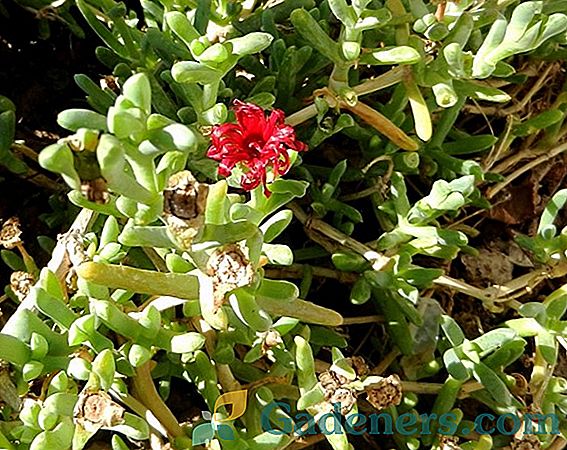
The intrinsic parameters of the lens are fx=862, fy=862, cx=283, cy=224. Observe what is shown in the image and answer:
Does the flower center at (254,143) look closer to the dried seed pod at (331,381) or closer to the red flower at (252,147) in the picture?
the red flower at (252,147)

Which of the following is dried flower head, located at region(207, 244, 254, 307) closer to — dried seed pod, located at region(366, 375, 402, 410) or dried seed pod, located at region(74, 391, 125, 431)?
dried seed pod, located at region(74, 391, 125, 431)

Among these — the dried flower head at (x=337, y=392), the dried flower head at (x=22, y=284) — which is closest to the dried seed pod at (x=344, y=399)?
the dried flower head at (x=337, y=392)

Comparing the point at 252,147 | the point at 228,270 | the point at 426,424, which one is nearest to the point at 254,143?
the point at 252,147

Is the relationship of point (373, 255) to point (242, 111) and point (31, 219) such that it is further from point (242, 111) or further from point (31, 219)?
point (31, 219)

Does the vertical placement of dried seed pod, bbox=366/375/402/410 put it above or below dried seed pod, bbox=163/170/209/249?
below

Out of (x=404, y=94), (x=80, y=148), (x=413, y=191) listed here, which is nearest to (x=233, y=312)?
(x=80, y=148)

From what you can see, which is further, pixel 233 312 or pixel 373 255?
pixel 373 255

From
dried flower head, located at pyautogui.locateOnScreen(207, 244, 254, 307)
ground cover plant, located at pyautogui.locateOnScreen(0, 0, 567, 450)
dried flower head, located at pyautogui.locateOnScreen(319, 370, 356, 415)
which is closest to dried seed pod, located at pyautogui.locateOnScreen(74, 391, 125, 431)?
ground cover plant, located at pyautogui.locateOnScreen(0, 0, 567, 450)
